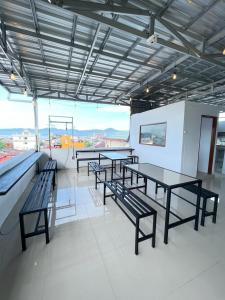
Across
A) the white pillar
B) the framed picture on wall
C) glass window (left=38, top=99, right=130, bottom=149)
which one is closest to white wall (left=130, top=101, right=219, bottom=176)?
the framed picture on wall

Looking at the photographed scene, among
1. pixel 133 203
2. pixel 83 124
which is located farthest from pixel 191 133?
pixel 83 124

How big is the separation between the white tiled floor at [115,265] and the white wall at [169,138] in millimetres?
2271

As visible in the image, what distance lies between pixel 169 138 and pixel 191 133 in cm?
65

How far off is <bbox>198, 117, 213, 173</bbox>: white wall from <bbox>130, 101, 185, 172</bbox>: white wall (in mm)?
1338

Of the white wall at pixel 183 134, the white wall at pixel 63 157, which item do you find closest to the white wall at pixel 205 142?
the white wall at pixel 183 134

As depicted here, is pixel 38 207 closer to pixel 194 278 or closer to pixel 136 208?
pixel 136 208

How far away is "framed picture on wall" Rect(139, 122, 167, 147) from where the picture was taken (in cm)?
497

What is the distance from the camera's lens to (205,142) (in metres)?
5.16

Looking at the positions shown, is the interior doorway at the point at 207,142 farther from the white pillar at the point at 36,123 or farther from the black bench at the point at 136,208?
the white pillar at the point at 36,123

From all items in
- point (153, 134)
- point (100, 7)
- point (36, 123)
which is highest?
point (100, 7)

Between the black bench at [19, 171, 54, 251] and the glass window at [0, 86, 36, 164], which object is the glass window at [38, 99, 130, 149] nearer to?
the glass window at [0, 86, 36, 164]

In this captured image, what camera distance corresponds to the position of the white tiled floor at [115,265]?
52.2 inches

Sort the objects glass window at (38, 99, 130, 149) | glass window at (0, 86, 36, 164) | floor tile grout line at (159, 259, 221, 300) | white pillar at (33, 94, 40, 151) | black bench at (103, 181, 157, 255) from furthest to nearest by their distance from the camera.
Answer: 1. glass window at (38, 99, 130, 149)
2. white pillar at (33, 94, 40, 151)
3. glass window at (0, 86, 36, 164)
4. black bench at (103, 181, 157, 255)
5. floor tile grout line at (159, 259, 221, 300)

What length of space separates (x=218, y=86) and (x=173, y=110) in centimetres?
199
